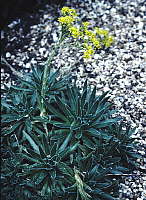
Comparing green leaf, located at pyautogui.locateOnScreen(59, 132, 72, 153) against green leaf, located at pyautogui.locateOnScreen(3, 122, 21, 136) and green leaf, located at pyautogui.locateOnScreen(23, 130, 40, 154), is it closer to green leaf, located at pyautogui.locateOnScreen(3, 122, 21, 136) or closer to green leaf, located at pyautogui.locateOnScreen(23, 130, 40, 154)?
green leaf, located at pyautogui.locateOnScreen(23, 130, 40, 154)

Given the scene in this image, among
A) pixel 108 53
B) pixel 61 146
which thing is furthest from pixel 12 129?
pixel 108 53

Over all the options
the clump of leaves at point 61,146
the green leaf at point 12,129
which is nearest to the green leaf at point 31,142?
the clump of leaves at point 61,146

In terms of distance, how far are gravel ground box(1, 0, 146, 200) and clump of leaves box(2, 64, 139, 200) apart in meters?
0.35

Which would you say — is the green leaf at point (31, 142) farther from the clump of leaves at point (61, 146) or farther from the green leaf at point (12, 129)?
the green leaf at point (12, 129)

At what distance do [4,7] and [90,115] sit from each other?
8.45 feet

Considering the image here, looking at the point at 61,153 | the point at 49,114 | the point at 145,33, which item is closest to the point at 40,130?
the point at 49,114

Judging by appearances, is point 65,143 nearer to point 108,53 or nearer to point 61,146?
point 61,146

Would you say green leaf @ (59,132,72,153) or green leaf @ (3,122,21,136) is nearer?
green leaf @ (59,132,72,153)

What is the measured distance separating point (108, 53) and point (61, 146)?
1.80 m

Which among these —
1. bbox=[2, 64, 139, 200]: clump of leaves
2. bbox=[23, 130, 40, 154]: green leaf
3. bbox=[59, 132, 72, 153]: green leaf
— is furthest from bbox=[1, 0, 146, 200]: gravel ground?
bbox=[23, 130, 40, 154]: green leaf

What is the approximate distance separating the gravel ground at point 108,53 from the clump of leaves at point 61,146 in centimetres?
35

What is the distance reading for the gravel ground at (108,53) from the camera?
4.19 m

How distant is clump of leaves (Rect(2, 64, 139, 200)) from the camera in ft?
10.9

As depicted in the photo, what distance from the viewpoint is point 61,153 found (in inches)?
135
